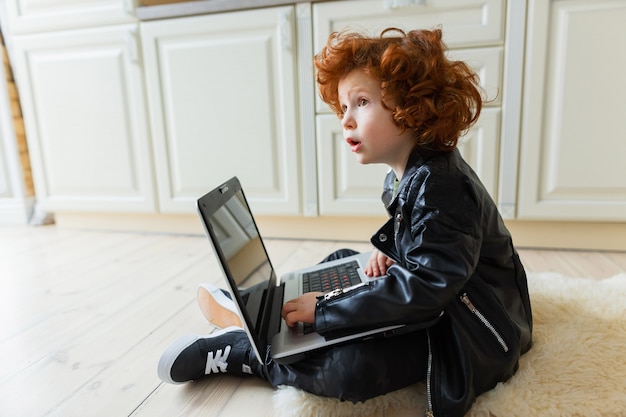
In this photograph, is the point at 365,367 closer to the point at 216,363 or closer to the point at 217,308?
the point at 216,363

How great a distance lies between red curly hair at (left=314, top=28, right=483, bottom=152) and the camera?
685 mm

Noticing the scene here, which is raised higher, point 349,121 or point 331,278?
point 349,121

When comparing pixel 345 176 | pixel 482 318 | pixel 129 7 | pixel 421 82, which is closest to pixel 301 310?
pixel 482 318

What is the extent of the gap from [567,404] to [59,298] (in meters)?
1.16

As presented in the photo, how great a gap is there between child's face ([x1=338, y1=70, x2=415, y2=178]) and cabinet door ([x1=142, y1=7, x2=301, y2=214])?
2.71 ft

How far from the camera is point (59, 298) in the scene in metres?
1.21

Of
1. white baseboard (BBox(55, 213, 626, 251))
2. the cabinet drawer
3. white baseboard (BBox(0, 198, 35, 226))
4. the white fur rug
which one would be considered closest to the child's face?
the white fur rug

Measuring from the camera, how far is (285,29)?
1479 mm

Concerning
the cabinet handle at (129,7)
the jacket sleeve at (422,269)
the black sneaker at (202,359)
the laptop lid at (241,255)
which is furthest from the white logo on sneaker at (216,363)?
the cabinet handle at (129,7)

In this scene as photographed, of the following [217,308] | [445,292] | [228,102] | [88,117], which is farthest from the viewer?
[88,117]

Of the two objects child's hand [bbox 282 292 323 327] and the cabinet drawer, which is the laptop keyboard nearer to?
child's hand [bbox 282 292 323 327]

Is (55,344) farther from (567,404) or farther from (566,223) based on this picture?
(566,223)

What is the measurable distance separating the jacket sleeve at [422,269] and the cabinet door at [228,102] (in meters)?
0.95

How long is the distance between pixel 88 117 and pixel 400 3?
1215 millimetres
